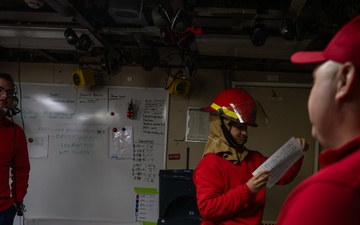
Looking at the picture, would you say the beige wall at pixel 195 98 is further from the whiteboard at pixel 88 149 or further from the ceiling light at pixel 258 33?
the ceiling light at pixel 258 33

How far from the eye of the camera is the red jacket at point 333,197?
55cm

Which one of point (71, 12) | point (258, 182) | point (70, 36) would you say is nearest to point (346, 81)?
point (258, 182)

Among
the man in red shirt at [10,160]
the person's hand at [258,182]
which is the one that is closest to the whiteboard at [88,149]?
the man in red shirt at [10,160]

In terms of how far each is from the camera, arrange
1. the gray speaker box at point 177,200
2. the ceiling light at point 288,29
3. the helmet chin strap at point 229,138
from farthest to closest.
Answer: the gray speaker box at point 177,200
the ceiling light at point 288,29
the helmet chin strap at point 229,138

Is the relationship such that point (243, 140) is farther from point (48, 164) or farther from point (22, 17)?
point (48, 164)

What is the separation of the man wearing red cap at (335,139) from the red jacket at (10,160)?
2.19 metres

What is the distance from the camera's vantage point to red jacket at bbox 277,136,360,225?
55cm

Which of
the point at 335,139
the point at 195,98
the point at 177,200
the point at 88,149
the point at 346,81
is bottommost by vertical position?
the point at 177,200

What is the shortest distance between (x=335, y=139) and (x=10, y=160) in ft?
7.60

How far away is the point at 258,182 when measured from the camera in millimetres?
1523

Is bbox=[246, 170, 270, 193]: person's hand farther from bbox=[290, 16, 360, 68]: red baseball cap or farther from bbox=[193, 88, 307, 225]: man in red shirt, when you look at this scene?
bbox=[290, 16, 360, 68]: red baseball cap

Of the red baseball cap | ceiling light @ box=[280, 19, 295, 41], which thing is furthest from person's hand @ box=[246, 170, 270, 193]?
the red baseball cap

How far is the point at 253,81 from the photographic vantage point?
3.46 meters

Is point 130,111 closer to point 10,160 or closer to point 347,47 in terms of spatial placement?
point 10,160
